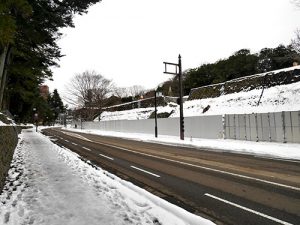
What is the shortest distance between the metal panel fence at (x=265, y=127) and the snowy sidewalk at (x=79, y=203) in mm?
16339

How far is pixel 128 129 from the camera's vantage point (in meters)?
55.7

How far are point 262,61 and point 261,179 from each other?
46210mm

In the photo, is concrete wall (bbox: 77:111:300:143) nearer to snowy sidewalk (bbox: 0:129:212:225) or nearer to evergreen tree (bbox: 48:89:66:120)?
snowy sidewalk (bbox: 0:129:212:225)

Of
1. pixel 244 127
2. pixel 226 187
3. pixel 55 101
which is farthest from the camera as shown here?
pixel 55 101

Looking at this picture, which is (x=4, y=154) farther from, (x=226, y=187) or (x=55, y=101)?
(x=55, y=101)

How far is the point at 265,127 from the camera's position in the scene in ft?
85.3

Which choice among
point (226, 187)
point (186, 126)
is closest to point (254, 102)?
point (186, 126)

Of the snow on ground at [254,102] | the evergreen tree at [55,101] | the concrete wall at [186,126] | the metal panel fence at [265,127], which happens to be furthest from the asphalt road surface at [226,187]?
the evergreen tree at [55,101]

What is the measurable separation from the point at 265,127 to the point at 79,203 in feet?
68.9

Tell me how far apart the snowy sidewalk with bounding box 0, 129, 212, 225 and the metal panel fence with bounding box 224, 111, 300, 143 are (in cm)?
1634


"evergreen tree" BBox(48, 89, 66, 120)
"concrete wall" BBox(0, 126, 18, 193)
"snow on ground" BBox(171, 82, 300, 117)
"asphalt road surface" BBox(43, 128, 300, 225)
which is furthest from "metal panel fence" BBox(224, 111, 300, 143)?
"evergreen tree" BBox(48, 89, 66, 120)

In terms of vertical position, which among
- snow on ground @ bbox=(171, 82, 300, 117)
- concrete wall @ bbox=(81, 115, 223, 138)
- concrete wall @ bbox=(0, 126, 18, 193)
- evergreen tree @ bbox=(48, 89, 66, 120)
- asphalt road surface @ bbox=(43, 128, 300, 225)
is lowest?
asphalt road surface @ bbox=(43, 128, 300, 225)

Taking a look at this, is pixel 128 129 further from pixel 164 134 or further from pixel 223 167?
pixel 223 167

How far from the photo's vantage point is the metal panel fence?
23.4 m
